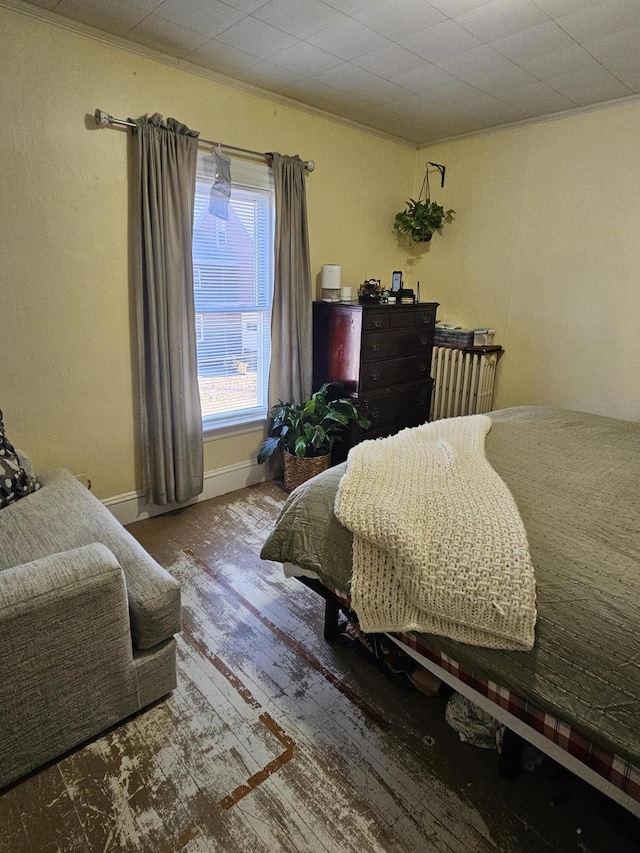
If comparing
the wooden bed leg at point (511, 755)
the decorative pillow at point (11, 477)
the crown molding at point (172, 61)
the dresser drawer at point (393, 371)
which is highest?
the crown molding at point (172, 61)

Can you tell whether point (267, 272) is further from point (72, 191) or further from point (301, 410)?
point (72, 191)

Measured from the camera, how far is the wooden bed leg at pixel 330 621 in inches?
73.3

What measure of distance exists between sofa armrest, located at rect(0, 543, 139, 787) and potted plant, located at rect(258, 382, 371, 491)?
173 centimetres

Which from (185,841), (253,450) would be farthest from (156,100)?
(185,841)

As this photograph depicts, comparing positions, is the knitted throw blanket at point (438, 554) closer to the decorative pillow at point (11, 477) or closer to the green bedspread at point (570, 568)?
the green bedspread at point (570, 568)

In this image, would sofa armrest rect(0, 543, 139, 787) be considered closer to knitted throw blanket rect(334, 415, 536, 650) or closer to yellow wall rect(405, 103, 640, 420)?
knitted throw blanket rect(334, 415, 536, 650)

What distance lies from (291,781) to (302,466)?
192 centimetres

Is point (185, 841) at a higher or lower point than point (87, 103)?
lower

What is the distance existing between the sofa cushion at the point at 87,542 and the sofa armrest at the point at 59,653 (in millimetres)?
89

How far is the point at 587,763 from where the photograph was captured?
1127mm

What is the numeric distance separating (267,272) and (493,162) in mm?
1890

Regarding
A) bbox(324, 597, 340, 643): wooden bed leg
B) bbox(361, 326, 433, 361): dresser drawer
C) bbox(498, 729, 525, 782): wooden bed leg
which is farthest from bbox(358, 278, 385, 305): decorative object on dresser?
bbox(498, 729, 525, 782): wooden bed leg

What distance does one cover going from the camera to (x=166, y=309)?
2.61 metres

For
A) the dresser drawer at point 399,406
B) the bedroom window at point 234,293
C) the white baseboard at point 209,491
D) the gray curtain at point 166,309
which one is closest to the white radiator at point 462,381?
the dresser drawer at point 399,406
